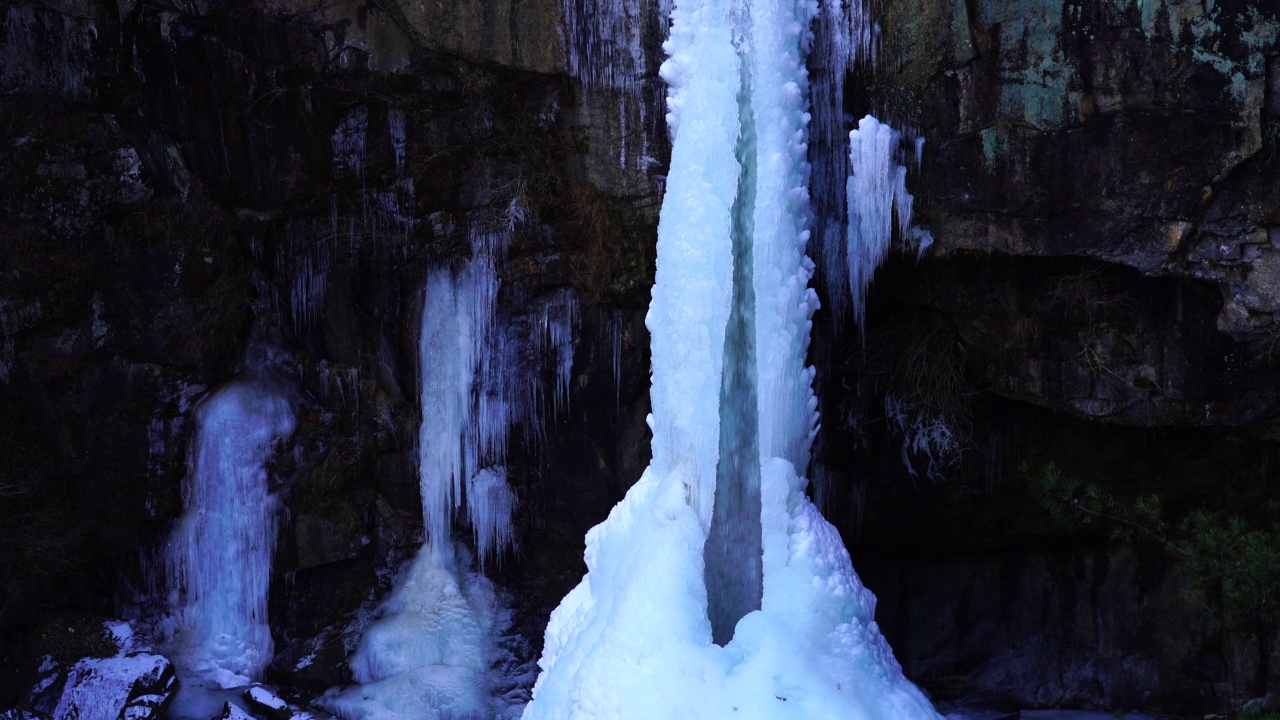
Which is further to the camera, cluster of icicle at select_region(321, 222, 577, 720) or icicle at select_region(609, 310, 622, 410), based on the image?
cluster of icicle at select_region(321, 222, 577, 720)

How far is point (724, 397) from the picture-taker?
6.43 m

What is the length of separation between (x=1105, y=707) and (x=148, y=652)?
6.81m

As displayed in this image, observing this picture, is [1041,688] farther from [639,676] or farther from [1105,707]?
[639,676]

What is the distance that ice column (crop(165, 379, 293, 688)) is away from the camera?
9.02 m

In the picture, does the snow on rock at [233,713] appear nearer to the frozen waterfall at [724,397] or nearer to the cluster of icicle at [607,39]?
the frozen waterfall at [724,397]

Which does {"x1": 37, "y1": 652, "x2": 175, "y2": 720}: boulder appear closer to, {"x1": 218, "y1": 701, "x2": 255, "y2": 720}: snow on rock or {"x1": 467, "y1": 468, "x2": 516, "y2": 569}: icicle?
{"x1": 218, "y1": 701, "x2": 255, "y2": 720}: snow on rock

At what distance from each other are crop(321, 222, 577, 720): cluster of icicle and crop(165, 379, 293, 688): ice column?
92cm

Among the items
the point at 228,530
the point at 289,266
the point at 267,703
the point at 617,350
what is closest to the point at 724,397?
the point at 617,350

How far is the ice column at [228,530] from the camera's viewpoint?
902cm

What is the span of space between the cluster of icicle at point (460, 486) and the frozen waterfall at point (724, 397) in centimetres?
196

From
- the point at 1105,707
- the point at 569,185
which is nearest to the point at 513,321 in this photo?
the point at 569,185

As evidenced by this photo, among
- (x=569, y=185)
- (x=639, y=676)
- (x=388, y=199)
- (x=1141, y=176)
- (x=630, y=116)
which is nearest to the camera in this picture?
(x=639, y=676)

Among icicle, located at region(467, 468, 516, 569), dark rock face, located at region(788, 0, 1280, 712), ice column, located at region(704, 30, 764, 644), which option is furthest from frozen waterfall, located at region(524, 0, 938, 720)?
icicle, located at region(467, 468, 516, 569)

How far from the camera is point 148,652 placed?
890 cm
